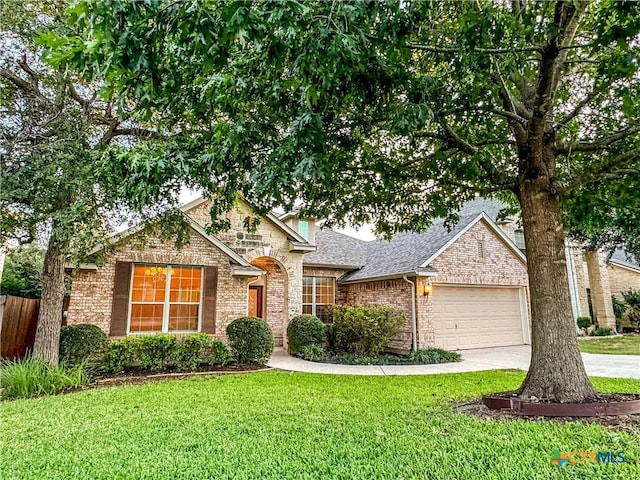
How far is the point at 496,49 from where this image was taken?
4.24 metres

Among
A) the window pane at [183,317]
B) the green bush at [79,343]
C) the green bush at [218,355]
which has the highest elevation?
the window pane at [183,317]

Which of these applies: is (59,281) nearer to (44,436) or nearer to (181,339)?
(181,339)

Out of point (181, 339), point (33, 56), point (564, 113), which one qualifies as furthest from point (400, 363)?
point (33, 56)

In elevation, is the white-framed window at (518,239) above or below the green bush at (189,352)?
above

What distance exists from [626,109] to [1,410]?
32.5 ft

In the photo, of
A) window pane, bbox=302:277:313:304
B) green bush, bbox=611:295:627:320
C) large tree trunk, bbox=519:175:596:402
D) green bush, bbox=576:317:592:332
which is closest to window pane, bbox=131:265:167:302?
window pane, bbox=302:277:313:304

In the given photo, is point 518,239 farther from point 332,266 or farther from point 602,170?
point 602,170

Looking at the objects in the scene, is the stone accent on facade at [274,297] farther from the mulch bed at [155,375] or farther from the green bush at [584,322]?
the green bush at [584,322]

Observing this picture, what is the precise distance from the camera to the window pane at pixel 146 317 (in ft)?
34.8

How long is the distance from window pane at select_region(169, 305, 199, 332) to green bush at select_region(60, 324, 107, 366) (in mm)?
2015

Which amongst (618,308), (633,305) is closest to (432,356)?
(618,308)

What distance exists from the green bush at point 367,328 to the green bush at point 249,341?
8.58 ft

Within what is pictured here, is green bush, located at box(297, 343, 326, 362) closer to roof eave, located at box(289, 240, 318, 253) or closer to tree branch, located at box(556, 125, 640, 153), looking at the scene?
roof eave, located at box(289, 240, 318, 253)

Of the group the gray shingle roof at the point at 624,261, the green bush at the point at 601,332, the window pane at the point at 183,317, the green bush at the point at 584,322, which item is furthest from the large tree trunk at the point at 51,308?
the gray shingle roof at the point at 624,261
